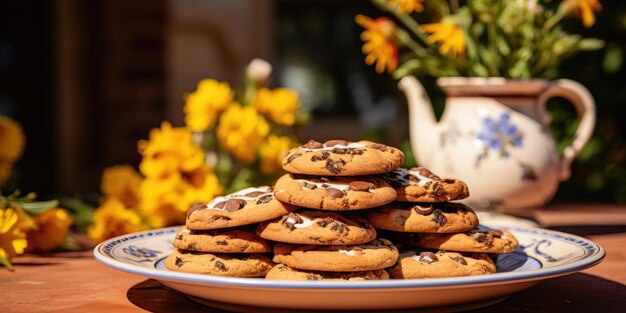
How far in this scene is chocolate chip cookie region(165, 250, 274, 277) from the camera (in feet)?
2.83

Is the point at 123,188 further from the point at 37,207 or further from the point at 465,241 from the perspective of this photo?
the point at 465,241

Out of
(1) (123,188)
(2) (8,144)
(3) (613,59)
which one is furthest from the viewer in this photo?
(3) (613,59)

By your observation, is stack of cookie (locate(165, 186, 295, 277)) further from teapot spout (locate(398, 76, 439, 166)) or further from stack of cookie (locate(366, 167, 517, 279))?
teapot spout (locate(398, 76, 439, 166))

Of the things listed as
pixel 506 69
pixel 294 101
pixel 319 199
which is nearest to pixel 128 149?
pixel 294 101

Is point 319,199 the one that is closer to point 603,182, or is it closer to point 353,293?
point 353,293

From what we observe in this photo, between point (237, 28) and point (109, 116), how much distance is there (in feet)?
1.85

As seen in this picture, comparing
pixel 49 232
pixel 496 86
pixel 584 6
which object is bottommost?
pixel 49 232

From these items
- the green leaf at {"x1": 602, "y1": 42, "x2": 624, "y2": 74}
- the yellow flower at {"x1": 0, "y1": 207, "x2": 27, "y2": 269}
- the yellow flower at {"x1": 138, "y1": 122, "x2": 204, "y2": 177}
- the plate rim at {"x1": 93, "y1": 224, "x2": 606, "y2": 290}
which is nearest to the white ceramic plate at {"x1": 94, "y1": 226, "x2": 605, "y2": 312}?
the plate rim at {"x1": 93, "y1": 224, "x2": 606, "y2": 290}

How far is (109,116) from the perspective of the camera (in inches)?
116

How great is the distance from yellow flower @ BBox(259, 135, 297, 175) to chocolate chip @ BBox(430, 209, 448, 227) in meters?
0.64

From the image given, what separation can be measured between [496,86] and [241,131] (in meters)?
0.45

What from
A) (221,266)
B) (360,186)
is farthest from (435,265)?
(221,266)

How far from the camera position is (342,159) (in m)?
0.87

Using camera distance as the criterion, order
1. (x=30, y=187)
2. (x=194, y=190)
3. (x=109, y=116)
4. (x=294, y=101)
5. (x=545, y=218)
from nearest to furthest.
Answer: (x=194, y=190)
(x=294, y=101)
(x=545, y=218)
(x=109, y=116)
(x=30, y=187)
